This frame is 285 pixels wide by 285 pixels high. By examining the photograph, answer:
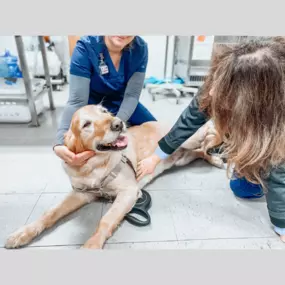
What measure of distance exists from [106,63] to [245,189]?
35.7 inches

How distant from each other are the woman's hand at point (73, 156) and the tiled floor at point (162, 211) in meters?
0.25

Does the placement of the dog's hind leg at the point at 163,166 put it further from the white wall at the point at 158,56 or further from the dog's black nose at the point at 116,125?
the white wall at the point at 158,56

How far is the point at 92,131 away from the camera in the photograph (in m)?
0.94

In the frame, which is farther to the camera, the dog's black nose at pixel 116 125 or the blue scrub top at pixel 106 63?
the blue scrub top at pixel 106 63

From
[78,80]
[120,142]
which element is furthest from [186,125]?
[78,80]

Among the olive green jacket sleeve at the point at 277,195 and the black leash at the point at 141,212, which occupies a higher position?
the olive green jacket sleeve at the point at 277,195

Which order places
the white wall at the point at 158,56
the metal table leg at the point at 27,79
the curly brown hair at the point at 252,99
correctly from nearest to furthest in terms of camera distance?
1. the curly brown hair at the point at 252,99
2. the metal table leg at the point at 27,79
3. the white wall at the point at 158,56

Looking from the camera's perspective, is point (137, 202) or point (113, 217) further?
point (137, 202)

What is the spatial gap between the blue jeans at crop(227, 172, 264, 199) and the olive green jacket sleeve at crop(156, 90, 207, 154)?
309mm

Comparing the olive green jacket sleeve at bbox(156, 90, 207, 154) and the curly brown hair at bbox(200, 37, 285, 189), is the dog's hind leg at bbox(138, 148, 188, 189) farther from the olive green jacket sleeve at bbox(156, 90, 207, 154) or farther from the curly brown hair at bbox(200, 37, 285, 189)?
the curly brown hair at bbox(200, 37, 285, 189)

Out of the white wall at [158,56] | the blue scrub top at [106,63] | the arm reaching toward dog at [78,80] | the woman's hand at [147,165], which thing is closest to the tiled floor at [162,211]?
the woman's hand at [147,165]

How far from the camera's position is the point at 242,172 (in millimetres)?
964

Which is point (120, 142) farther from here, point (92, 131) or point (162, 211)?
point (162, 211)

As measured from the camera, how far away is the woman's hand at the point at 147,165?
1.22m
